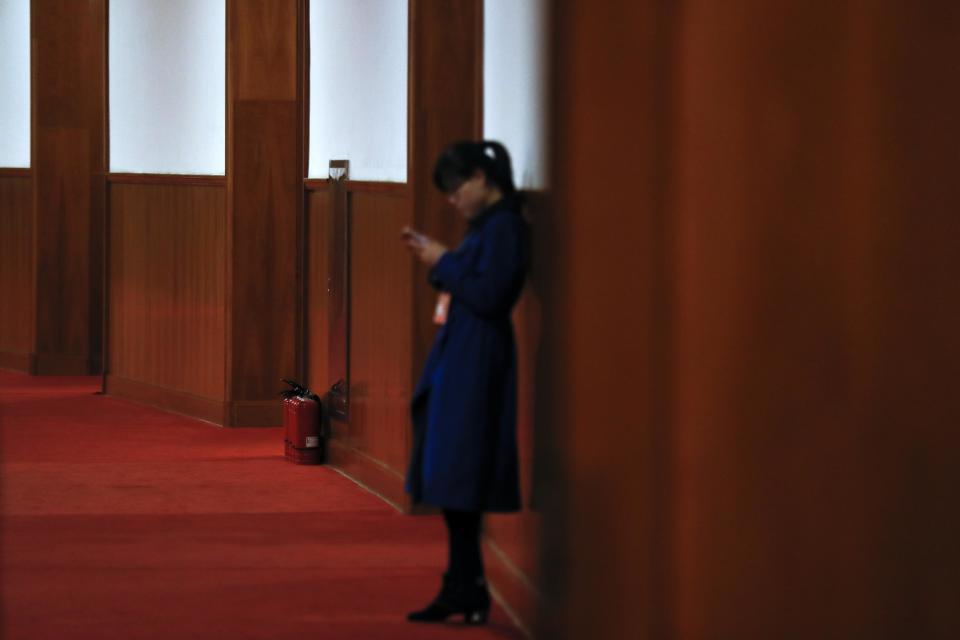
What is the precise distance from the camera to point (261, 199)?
8.53 m

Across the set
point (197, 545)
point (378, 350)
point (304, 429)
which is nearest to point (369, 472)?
point (378, 350)

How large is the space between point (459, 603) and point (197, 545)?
4.97 ft

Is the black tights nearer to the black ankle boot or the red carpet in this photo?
the black ankle boot

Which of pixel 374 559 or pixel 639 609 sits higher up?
pixel 639 609

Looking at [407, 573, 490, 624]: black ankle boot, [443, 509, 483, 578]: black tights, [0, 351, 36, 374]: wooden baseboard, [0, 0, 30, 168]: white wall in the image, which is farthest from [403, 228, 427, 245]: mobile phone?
[0, 0, 30, 168]: white wall

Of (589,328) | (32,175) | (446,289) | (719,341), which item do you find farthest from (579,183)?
(32,175)

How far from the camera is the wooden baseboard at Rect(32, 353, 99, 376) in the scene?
11297 mm

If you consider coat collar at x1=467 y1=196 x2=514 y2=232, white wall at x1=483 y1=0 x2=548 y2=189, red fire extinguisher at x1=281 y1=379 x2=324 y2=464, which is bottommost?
red fire extinguisher at x1=281 y1=379 x2=324 y2=464

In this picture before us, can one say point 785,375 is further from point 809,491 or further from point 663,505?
point 663,505

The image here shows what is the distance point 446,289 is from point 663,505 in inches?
55.3

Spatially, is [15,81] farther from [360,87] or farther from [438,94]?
[438,94]

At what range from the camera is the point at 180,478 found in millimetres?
7191

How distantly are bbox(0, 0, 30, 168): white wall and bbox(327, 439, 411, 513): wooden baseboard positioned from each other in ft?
16.6

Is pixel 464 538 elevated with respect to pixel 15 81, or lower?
lower
